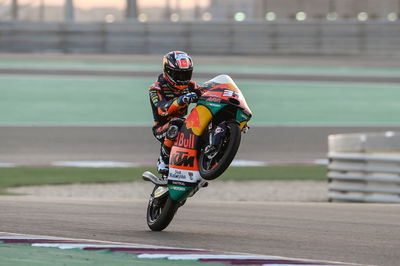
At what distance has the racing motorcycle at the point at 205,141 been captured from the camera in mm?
7625

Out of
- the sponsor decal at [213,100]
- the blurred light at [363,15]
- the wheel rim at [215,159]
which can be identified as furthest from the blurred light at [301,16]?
the wheel rim at [215,159]

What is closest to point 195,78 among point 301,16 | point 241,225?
point 241,225

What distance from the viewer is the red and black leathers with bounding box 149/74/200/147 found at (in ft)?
26.3

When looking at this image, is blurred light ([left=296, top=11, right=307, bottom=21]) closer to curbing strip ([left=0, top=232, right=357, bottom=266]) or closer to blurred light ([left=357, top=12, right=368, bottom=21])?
blurred light ([left=357, top=12, right=368, bottom=21])

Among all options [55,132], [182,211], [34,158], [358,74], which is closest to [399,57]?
[358,74]

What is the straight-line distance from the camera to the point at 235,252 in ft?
22.4

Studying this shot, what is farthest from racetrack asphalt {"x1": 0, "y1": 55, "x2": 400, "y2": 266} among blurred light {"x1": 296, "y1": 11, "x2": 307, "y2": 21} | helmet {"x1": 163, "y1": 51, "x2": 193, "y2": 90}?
blurred light {"x1": 296, "y1": 11, "x2": 307, "y2": 21}

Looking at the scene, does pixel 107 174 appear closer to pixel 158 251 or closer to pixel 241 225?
pixel 241 225

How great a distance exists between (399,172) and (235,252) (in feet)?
20.4

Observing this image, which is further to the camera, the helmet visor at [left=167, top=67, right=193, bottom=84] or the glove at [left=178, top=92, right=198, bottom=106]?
the helmet visor at [left=167, top=67, right=193, bottom=84]

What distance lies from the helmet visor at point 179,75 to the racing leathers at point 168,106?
83mm

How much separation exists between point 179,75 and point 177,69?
6cm

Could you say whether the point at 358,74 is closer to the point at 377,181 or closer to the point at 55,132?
the point at 55,132

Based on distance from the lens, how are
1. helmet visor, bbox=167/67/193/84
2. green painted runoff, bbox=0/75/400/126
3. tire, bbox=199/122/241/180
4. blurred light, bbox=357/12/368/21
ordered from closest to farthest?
tire, bbox=199/122/241/180, helmet visor, bbox=167/67/193/84, green painted runoff, bbox=0/75/400/126, blurred light, bbox=357/12/368/21
